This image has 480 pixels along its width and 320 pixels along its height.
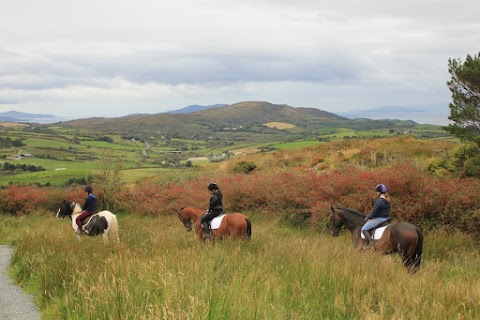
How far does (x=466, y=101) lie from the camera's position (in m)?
17.2

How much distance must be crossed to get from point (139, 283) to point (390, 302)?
11.4 feet

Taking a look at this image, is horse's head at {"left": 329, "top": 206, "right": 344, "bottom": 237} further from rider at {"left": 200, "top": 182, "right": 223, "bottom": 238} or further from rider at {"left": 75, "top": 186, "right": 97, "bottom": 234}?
rider at {"left": 75, "top": 186, "right": 97, "bottom": 234}

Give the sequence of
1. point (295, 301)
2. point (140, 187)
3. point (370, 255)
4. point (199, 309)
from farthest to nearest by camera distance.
Answer: 1. point (140, 187)
2. point (370, 255)
3. point (295, 301)
4. point (199, 309)

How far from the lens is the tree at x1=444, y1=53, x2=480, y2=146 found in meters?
16.4

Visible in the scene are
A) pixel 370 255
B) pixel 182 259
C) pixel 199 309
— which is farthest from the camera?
pixel 370 255

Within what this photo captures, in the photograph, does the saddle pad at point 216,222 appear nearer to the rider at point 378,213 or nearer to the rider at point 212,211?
the rider at point 212,211

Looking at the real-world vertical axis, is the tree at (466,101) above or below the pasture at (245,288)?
above

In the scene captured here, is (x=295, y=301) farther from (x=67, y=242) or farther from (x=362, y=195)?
(x=362, y=195)

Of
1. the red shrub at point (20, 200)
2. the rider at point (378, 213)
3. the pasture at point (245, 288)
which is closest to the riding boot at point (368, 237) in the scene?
A: the rider at point (378, 213)

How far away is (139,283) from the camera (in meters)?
5.76

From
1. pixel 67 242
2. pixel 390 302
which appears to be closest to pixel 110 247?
pixel 67 242

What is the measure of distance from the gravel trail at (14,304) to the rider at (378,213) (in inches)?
310

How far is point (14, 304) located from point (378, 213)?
869cm

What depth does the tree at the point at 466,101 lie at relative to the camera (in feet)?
53.7
